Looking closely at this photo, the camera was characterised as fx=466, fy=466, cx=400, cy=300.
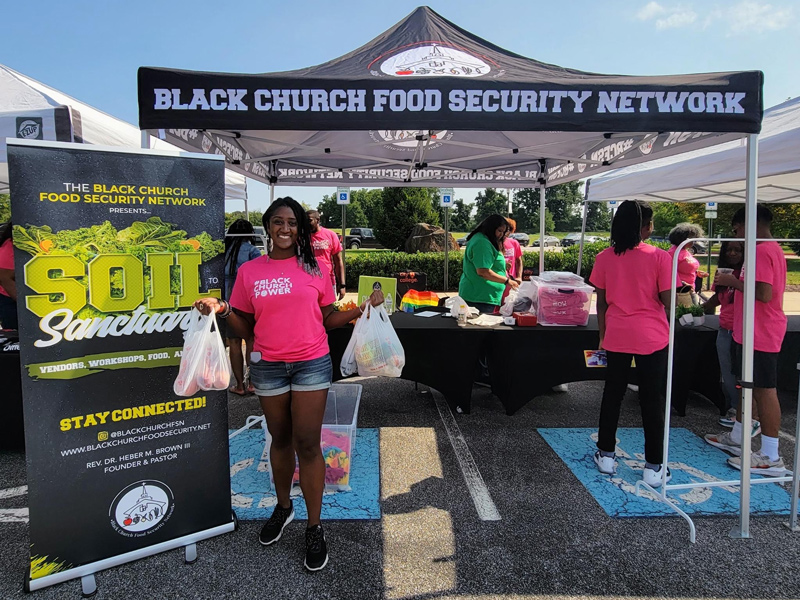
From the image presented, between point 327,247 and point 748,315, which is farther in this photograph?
point 327,247

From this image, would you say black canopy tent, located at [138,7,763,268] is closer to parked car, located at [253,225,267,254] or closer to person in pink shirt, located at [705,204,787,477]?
parked car, located at [253,225,267,254]

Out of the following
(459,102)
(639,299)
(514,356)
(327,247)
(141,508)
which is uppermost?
(459,102)

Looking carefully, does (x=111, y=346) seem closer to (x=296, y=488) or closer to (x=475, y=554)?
(x=296, y=488)

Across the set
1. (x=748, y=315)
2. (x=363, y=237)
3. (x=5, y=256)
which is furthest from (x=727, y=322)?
(x=363, y=237)

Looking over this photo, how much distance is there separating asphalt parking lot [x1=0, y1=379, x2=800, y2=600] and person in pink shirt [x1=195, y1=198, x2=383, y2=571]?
0.26 metres

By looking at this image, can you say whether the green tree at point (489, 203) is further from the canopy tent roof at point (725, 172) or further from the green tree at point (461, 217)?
→ the canopy tent roof at point (725, 172)

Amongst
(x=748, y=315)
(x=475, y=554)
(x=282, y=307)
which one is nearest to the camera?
(x=282, y=307)

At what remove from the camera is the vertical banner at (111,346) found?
6.47 feet

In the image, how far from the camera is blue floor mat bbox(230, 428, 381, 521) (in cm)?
275

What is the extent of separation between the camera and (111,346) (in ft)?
6.97

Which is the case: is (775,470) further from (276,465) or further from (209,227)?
(209,227)

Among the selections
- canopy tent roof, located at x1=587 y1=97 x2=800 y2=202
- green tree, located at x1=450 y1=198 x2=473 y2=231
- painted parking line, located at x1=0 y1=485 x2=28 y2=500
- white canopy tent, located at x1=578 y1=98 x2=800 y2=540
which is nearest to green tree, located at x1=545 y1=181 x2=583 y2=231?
green tree, located at x1=450 y1=198 x2=473 y2=231

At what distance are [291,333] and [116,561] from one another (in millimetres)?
1373

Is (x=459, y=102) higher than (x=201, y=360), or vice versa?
(x=459, y=102)
